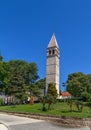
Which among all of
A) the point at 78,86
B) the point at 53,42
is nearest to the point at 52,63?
the point at 53,42

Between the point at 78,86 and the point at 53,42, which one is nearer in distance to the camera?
the point at 78,86

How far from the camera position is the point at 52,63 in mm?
68875

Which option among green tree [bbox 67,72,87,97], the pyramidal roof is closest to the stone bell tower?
the pyramidal roof

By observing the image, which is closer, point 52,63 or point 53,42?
point 52,63

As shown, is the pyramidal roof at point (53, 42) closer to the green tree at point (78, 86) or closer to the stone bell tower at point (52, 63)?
the stone bell tower at point (52, 63)

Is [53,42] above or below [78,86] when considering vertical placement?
above

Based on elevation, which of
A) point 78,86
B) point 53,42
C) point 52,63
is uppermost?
point 53,42

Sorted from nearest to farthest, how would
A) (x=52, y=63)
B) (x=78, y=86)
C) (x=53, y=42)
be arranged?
(x=78, y=86) → (x=52, y=63) → (x=53, y=42)

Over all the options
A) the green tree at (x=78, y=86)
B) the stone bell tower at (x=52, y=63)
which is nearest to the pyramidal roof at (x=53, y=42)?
the stone bell tower at (x=52, y=63)

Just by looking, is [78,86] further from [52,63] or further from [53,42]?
→ [53,42]

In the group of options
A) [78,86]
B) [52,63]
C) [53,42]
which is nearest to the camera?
[78,86]

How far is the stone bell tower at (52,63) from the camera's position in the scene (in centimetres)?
6712

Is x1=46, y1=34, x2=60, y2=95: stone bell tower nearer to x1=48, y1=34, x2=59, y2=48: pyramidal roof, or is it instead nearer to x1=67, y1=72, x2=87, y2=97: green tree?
x1=48, y1=34, x2=59, y2=48: pyramidal roof

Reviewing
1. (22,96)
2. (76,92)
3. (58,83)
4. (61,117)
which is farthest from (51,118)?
(58,83)
